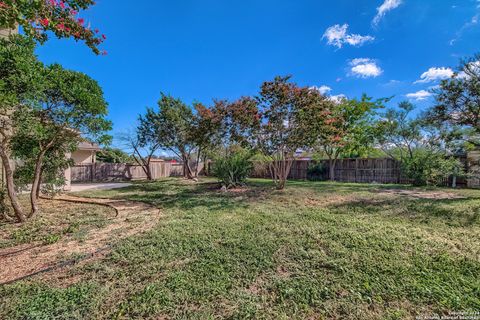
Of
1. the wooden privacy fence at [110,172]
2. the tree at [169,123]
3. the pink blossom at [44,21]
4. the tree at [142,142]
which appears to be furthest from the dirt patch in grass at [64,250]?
the wooden privacy fence at [110,172]

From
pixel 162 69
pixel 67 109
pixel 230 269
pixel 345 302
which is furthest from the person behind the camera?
pixel 162 69

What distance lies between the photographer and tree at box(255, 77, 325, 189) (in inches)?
276

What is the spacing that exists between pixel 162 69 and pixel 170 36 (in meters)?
2.51

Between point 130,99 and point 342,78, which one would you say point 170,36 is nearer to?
point 130,99

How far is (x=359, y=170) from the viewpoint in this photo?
1423 cm

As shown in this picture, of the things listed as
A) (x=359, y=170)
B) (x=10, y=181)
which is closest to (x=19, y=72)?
(x=10, y=181)

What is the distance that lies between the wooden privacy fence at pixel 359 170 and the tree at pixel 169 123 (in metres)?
5.36

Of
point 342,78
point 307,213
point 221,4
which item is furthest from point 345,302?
point 342,78

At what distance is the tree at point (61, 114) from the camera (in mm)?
3654

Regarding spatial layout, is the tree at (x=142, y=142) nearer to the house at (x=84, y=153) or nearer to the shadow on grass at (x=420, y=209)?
the house at (x=84, y=153)

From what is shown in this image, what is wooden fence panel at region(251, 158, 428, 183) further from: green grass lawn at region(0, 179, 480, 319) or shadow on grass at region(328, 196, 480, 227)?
green grass lawn at region(0, 179, 480, 319)

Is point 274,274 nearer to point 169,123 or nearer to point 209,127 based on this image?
point 209,127

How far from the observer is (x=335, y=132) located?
25.7ft

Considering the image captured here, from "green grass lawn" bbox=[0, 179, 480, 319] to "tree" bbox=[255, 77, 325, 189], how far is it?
12.4 ft
